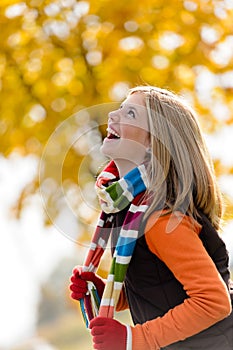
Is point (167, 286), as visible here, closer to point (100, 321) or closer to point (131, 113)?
point (100, 321)

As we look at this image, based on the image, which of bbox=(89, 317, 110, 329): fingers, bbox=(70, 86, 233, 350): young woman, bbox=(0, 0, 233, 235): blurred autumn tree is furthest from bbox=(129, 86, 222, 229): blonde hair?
bbox=(0, 0, 233, 235): blurred autumn tree

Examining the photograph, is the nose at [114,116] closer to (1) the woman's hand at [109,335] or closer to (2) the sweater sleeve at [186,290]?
(2) the sweater sleeve at [186,290]

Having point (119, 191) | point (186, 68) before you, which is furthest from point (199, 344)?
point (186, 68)

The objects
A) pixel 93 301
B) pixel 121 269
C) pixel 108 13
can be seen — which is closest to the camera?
pixel 121 269

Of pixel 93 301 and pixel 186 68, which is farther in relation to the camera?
pixel 186 68

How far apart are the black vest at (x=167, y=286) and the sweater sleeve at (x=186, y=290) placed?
5 centimetres

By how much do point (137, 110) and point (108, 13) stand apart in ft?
5.97

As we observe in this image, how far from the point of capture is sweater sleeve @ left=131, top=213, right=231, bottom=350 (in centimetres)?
161

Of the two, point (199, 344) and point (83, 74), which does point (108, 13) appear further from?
point (199, 344)

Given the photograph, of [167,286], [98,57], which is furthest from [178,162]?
[98,57]

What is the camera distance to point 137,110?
6.00ft

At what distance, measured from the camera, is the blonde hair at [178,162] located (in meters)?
1.75

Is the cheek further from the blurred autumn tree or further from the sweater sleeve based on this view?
the blurred autumn tree

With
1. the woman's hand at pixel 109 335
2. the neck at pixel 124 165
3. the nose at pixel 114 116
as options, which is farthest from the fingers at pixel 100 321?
the nose at pixel 114 116
